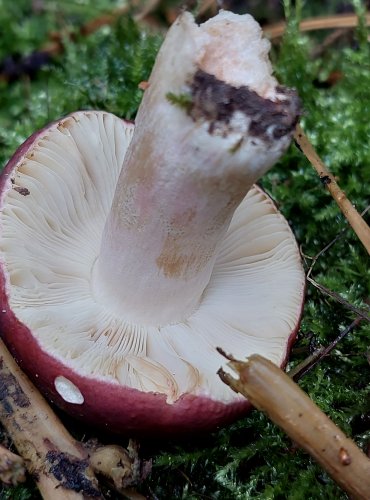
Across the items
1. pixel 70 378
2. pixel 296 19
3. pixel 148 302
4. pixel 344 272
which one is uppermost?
pixel 296 19

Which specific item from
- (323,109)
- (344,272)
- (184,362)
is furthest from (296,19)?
(184,362)

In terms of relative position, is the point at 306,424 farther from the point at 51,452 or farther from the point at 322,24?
the point at 322,24

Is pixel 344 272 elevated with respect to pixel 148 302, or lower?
elevated

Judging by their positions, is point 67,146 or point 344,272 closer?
point 67,146

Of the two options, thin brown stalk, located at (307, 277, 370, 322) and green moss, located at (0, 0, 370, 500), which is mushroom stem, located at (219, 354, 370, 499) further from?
thin brown stalk, located at (307, 277, 370, 322)

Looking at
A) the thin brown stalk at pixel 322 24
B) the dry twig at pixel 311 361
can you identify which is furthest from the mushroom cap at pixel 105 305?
the thin brown stalk at pixel 322 24

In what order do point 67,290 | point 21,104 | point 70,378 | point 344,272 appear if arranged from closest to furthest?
point 70,378, point 67,290, point 344,272, point 21,104

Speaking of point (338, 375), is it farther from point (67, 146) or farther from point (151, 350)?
point (67, 146)
